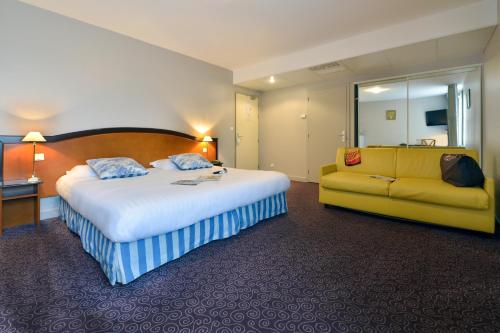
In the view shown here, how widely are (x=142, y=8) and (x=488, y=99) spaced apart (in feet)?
16.4

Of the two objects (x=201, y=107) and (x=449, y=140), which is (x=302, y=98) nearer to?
(x=201, y=107)

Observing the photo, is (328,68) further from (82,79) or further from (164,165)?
(82,79)

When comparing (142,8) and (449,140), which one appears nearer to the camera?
(142,8)

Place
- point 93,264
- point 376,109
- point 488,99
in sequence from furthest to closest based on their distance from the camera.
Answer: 1. point 376,109
2. point 488,99
3. point 93,264

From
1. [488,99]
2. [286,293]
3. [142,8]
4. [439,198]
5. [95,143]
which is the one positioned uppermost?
[142,8]

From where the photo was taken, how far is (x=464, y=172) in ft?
9.52

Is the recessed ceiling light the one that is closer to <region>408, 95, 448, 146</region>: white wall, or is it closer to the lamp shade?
<region>408, 95, 448, 146</region>: white wall

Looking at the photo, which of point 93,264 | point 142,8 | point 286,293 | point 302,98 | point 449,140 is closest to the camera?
point 286,293

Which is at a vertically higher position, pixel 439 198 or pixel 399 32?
pixel 399 32

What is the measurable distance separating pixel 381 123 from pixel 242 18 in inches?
136

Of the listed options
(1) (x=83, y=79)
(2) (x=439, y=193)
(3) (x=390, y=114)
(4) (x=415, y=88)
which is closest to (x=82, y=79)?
(1) (x=83, y=79)

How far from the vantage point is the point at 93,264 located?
219 cm

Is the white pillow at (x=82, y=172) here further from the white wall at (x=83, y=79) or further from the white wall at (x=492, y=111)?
the white wall at (x=492, y=111)

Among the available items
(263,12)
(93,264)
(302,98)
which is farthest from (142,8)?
(302,98)
